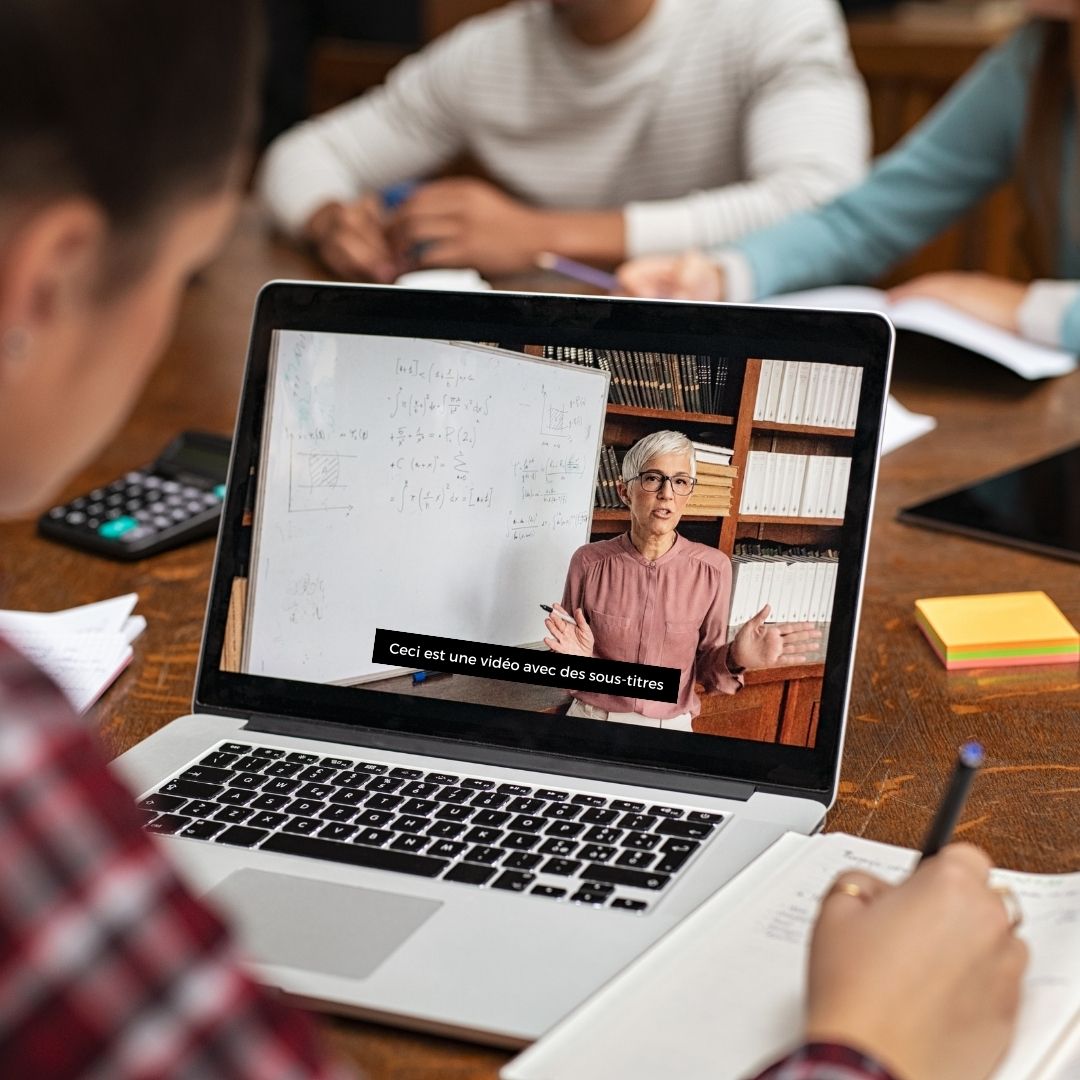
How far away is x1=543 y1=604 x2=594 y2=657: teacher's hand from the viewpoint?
2.24 feet

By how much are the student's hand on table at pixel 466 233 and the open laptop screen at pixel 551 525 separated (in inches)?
39.5

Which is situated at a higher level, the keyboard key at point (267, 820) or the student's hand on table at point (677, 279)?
the student's hand on table at point (677, 279)

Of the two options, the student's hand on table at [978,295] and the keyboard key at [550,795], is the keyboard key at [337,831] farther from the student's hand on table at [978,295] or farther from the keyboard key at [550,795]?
the student's hand on table at [978,295]

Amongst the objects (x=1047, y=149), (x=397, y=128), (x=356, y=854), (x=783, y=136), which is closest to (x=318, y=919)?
(x=356, y=854)

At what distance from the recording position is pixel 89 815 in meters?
0.34

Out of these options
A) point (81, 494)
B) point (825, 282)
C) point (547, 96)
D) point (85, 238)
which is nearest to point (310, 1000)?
point (85, 238)

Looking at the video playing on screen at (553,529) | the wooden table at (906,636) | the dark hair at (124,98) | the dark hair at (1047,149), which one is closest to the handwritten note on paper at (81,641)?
the wooden table at (906,636)

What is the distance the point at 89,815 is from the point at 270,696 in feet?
1.28

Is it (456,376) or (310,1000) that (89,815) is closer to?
(310,1000)

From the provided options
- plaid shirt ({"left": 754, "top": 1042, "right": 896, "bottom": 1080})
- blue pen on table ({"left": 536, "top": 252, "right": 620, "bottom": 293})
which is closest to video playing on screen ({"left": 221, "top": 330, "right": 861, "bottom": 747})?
plaid shirt ({"left": 754, "top": 1042, "right": 896, "bottom": 1080})

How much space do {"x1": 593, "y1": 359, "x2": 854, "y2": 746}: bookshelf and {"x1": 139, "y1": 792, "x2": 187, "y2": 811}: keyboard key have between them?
24cm

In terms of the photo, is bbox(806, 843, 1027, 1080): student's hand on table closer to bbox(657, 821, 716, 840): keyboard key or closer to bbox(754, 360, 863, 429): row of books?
bbox(657, 821, 716, 840): keyboard key

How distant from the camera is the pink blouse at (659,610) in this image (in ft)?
2.18

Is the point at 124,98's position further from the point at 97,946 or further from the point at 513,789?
the point at 513,789
